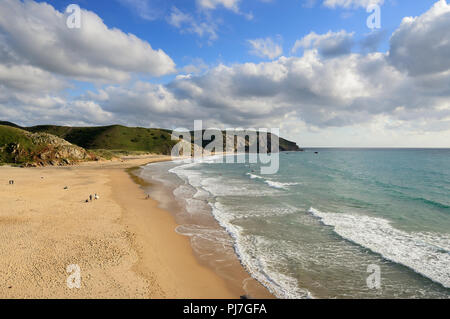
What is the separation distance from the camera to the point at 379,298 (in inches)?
404

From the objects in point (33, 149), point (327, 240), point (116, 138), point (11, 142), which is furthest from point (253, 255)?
point (116, 138)

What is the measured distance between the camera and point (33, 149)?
65.5 m

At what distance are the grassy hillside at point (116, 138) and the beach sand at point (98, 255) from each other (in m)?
127

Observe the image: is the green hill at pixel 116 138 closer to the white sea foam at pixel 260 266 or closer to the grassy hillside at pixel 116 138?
the grassy hillside at pixel 116 138

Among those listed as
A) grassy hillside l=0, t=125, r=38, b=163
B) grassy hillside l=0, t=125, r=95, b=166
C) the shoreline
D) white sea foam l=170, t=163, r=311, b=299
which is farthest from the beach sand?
grassy hillside l=0, t=125, r=38, b=163

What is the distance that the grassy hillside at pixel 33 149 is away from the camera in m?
62.5

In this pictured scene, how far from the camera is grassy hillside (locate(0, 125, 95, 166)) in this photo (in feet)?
205

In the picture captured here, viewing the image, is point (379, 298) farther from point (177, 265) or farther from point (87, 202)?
point (87, 202)

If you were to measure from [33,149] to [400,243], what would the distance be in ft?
279

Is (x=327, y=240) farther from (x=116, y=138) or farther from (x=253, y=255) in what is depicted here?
(x=116, y=138)

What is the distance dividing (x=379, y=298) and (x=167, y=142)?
15566 centimetres

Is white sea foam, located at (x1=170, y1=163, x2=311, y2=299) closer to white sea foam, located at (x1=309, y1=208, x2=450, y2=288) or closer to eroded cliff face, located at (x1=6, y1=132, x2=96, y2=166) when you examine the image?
white sea foam, located at (x1=309, y1=208, x2=450, y2=288)
